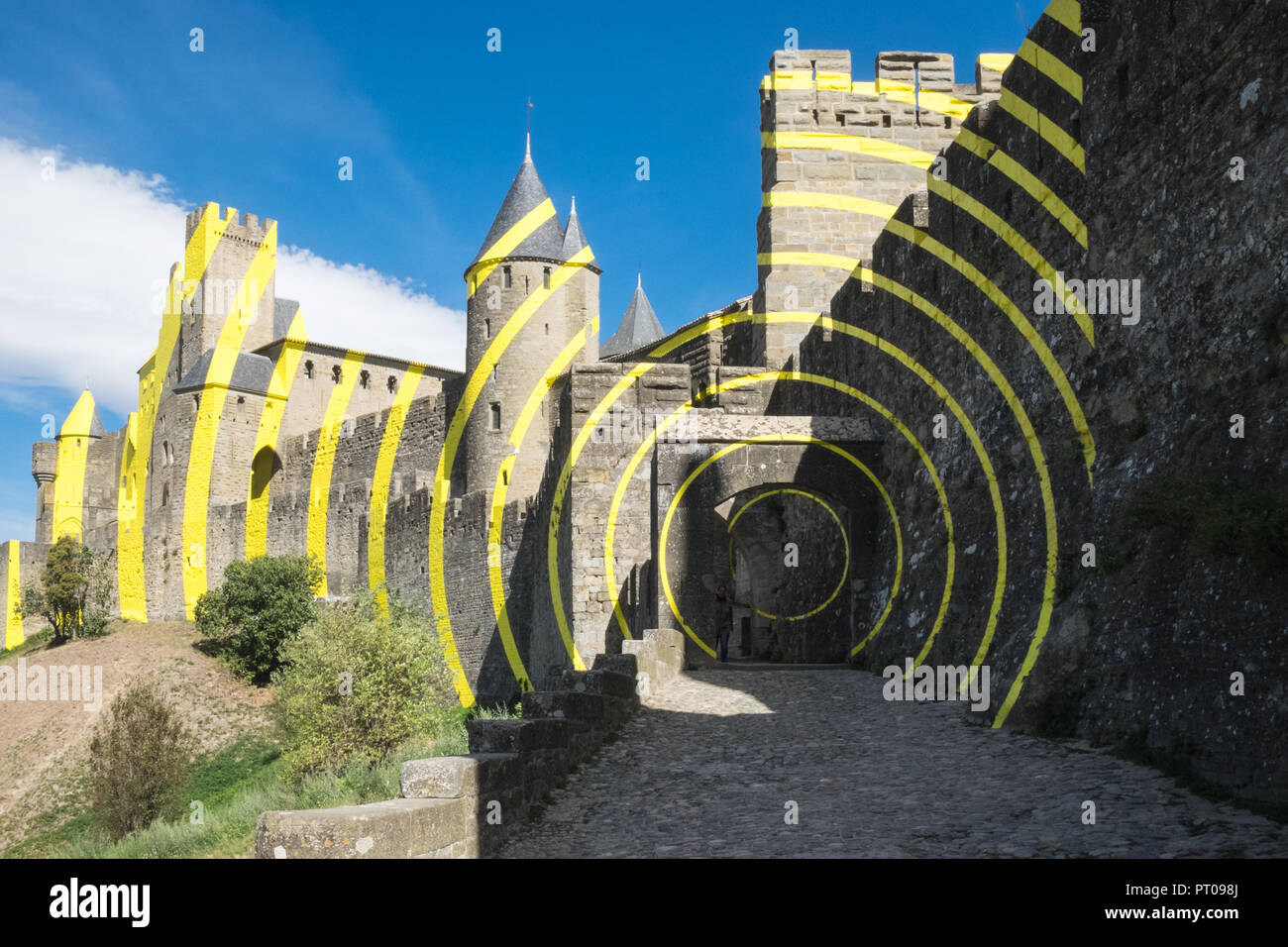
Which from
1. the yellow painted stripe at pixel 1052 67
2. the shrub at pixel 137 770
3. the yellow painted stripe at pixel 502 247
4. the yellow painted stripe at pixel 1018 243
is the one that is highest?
the yellow painted stripe at pixel 502 247

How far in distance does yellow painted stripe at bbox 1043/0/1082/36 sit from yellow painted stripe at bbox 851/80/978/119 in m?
10.4

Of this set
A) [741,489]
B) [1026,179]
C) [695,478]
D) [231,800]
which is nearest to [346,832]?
[1026,179]

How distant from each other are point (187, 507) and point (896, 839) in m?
40.7

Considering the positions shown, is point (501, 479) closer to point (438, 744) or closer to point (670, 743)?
point (438, 744)

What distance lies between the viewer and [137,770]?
20.9 meters

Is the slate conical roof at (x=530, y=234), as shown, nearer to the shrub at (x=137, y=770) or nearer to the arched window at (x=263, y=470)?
the arched window at (x=263, y=470)

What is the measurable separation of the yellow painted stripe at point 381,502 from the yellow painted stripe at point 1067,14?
20757 millimetres

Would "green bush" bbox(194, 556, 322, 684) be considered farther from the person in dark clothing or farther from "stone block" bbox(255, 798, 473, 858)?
"stone block" bbox(255, 798, 473, 858)

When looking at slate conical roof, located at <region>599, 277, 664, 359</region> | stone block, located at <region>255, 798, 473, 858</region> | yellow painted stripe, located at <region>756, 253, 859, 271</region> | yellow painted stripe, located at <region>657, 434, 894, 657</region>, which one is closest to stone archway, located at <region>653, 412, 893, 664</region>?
yellow painted stripe, located at <region>657, 434, 894, 657</region>

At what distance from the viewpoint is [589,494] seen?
46.4 feet

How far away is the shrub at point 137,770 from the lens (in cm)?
2033

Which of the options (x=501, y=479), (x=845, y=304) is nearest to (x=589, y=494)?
(x=845, y=304)

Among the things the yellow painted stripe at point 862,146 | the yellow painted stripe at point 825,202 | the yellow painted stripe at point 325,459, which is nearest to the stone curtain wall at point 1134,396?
the yellow painted stripe at point 825,202

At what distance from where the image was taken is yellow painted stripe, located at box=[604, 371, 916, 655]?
11227 millimetres
